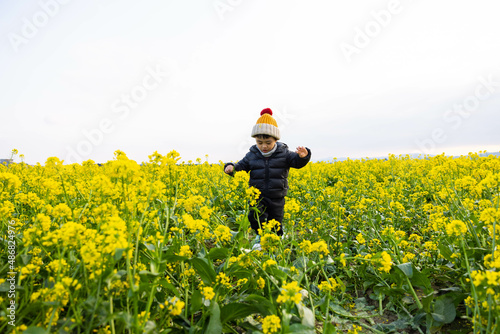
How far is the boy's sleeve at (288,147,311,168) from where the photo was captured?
364cm

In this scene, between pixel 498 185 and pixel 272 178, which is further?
pixel 272 178

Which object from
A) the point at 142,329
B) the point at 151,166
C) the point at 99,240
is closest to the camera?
the point at 142,329

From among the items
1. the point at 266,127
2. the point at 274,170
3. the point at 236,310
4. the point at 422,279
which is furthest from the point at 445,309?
the point at 266,127

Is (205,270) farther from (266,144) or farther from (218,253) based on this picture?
(266,144)

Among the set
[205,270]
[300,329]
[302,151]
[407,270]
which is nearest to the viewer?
[300,329]

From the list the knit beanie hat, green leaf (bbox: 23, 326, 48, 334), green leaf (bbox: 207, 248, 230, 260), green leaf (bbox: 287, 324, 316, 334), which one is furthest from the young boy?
green leaf (bbox: 23, 326, 48, 334)

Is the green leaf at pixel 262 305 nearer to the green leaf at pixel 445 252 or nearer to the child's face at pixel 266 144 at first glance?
the green leaf at pixel 445 252

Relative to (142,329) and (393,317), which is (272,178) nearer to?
(393,317)

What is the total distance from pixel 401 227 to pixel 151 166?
360 cm

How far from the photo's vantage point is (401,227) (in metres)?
3.95

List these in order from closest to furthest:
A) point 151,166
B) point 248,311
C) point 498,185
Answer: point 248,311 → point 151,166 → point 498,185

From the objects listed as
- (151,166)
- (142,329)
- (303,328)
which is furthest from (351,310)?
(151,166)

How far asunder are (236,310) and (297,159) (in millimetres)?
2410

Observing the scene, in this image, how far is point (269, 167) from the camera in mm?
3809
